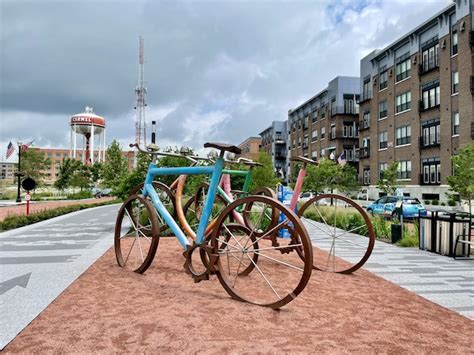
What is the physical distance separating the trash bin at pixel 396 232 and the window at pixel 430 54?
2824 centimetres

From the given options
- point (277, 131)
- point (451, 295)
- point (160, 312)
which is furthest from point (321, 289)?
point (277, 131)

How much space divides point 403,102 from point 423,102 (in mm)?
3223

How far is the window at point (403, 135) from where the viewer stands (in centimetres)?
3810

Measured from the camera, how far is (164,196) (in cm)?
941

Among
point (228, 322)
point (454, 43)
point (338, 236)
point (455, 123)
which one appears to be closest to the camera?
point (228, 322)

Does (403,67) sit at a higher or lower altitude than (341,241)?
higher

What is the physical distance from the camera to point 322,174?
36438 mm

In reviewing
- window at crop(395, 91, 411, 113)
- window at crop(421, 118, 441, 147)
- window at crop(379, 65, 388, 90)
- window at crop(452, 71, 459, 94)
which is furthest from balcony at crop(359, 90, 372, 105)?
window at crop(452, 71, 459, 94)

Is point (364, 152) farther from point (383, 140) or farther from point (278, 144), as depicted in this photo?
point (278, 144)

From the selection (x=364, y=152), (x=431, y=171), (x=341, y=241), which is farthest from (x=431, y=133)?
(x=341, y=241)

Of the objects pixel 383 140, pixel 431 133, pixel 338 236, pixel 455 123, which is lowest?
pixel 338 236

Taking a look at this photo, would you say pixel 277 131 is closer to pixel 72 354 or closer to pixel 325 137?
pixel 325 137

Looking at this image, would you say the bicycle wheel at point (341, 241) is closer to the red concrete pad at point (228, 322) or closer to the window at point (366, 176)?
the red concrete pad at point (228, 322)

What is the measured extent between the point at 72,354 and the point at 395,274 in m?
5.43
